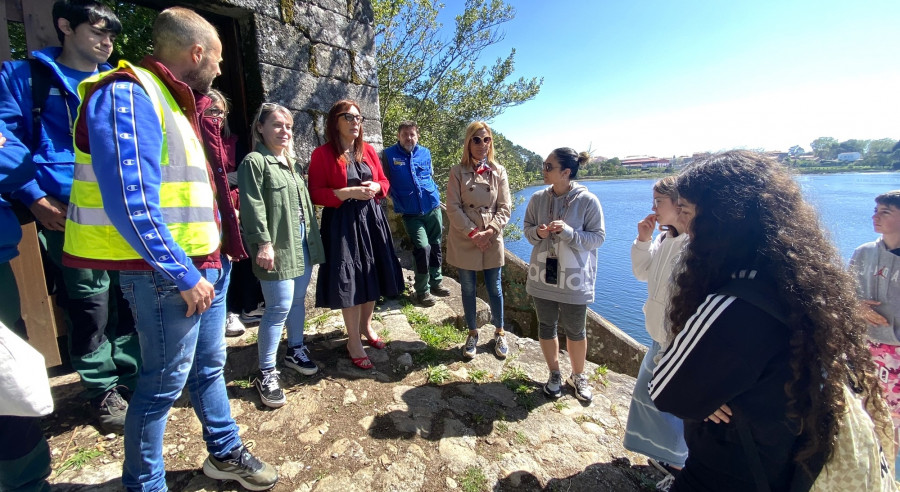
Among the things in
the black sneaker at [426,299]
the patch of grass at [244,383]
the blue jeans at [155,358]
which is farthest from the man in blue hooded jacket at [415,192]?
the blue jeans at [155,358]

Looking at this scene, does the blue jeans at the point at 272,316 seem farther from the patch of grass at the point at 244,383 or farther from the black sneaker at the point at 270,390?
the patch of grass at the point at 244,383

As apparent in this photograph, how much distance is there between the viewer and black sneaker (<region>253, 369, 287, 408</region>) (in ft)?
8.03

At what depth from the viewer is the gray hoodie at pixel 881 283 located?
2572 millimetres

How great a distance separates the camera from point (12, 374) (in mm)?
1226

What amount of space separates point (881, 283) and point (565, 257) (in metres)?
2.04

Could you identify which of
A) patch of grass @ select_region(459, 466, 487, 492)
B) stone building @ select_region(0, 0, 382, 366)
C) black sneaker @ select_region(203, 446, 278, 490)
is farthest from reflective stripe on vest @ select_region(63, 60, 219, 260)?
patch of grass @ select_region(459, 466, 487, 492)

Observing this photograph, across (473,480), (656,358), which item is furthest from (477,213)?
(473,480)

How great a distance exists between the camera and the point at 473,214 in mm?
3303

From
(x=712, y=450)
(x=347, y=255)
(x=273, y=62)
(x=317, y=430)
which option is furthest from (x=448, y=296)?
(x=712, y=450)

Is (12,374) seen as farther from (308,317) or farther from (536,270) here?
(536,270)

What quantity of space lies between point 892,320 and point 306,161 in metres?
4.39

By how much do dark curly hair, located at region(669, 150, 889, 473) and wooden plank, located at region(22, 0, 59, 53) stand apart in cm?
348

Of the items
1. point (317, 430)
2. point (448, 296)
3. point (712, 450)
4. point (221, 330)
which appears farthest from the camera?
point (448, 296)

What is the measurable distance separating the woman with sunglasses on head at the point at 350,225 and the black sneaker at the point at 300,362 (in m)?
0.30
